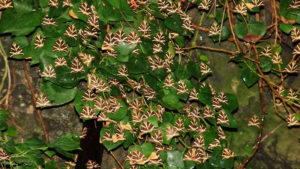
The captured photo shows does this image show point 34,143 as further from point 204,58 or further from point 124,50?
point 204,58

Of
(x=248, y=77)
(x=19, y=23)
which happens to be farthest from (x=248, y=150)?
(x=19, y=23)

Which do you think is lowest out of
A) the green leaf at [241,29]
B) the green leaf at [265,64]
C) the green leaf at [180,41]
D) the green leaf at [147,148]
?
the green leaf at [147,148]

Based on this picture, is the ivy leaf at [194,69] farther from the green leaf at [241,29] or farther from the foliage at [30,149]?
the foliage at [30,149]

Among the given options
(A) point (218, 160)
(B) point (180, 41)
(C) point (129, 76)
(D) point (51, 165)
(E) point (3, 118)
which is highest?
(B) point (180, 41)

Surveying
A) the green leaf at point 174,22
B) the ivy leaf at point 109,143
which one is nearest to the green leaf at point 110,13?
the green leaf at point 174,22

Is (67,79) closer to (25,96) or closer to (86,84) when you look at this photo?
(86,84)

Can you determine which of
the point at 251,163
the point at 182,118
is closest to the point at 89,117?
the point at 182,118
